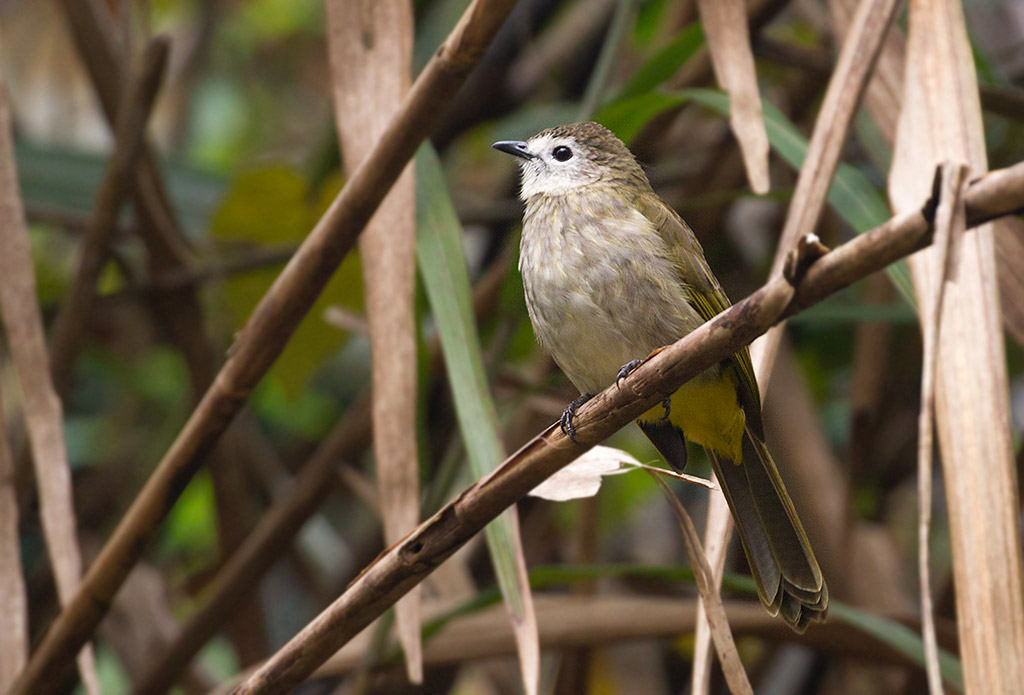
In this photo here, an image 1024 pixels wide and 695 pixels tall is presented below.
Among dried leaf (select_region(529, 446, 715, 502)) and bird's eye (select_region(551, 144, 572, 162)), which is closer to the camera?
dried leaf (select_region(529, 446, 715, 502))

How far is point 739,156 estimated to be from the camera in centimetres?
290

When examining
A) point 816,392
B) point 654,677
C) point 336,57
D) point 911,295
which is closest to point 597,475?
point 911,295

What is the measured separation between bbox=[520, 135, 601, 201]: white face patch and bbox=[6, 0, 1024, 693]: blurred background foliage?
0.13 meters

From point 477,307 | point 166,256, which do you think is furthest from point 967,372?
point 166,256

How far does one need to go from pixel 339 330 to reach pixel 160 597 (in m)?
0.87

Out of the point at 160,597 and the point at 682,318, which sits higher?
the point at 682,318

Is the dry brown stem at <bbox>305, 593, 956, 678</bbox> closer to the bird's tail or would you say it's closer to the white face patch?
the bird's tail

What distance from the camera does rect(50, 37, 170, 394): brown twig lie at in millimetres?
2420

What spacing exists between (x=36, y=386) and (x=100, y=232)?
2.25ft

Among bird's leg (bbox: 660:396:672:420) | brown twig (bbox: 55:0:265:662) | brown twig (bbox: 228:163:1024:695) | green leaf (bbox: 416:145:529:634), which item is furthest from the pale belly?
brown twig (bbox: 55:0:265:662)

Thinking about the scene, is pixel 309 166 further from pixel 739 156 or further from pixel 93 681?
pixel 93 681

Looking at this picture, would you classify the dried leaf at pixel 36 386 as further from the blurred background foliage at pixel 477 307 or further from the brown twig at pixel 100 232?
the blurred background foliage at pixel 477 307

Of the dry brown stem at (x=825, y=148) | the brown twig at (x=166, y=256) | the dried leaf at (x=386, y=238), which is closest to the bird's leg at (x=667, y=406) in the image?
the dry brown stem at (x=825, y=148)

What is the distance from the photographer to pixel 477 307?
9.28 ft
